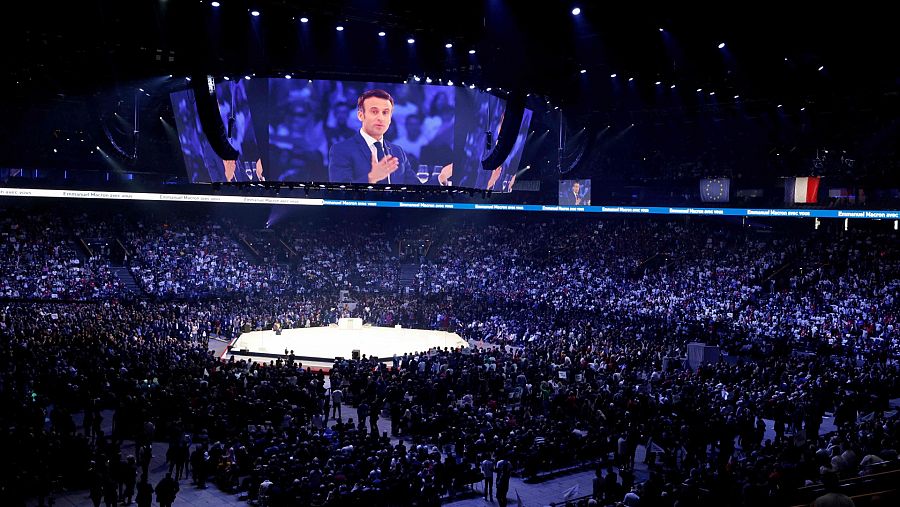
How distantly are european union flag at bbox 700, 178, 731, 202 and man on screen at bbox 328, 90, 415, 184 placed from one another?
16356 millimetres

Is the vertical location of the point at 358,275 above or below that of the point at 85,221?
below

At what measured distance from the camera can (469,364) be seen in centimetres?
2158

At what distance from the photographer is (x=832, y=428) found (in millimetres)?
20047

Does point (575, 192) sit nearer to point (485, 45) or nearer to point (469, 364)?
point (485, 45)

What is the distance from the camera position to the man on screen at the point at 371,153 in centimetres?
2964

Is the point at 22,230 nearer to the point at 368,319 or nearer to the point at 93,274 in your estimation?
the point at 93,274

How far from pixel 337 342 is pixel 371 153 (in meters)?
8.18

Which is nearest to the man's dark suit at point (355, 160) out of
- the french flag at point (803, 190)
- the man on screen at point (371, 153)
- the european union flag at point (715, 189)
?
the man on screen at point (371, 153)

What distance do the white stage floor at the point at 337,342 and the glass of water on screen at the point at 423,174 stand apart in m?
7.05

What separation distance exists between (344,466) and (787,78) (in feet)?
88.3

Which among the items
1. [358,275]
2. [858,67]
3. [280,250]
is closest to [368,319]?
[358,275]

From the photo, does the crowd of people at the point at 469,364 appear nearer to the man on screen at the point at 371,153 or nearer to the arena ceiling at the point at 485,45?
the man on screen at the point at 371,153

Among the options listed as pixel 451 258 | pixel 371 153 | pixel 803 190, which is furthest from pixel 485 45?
pixel 451 258

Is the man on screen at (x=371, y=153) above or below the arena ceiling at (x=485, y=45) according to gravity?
below
